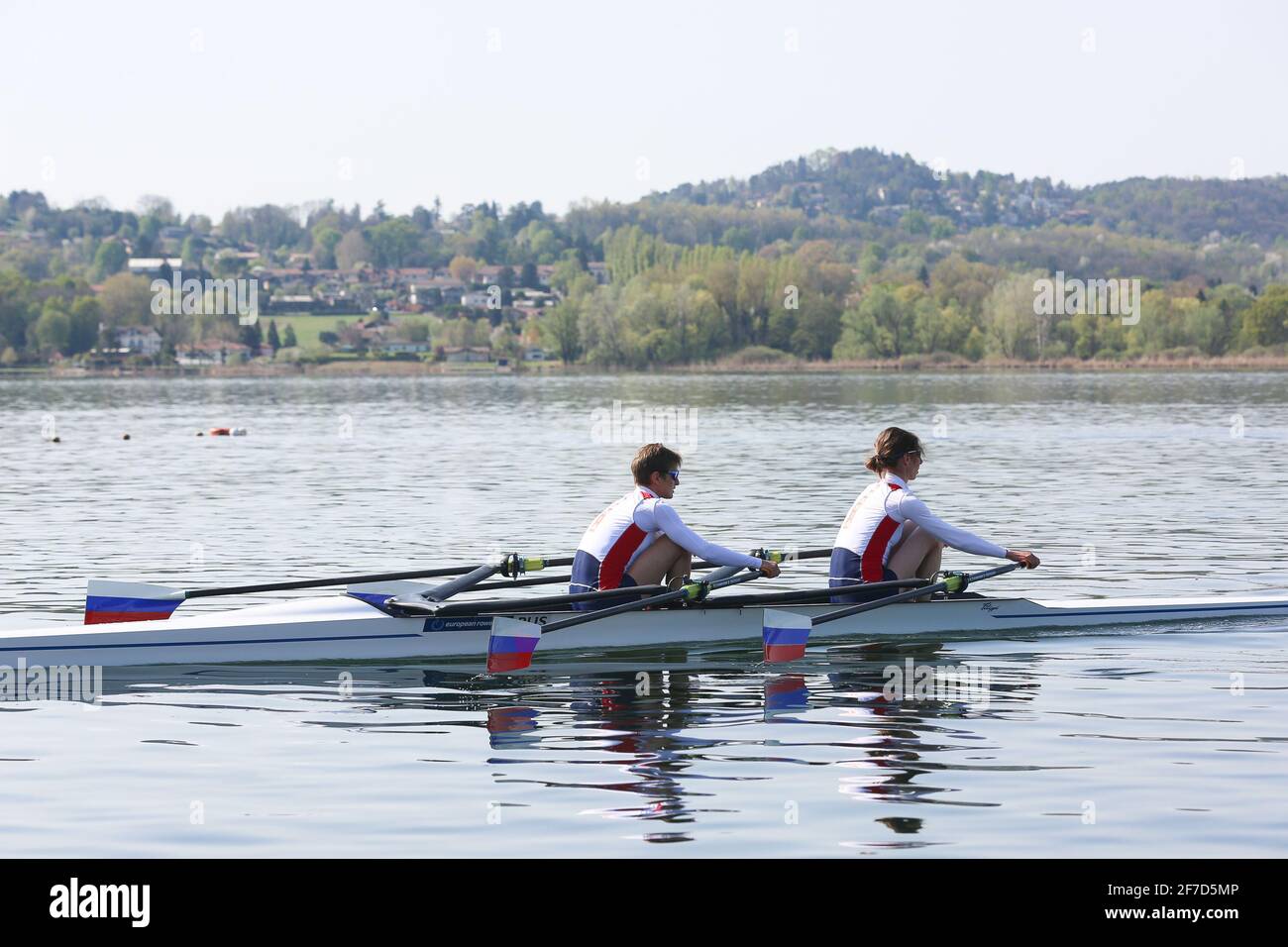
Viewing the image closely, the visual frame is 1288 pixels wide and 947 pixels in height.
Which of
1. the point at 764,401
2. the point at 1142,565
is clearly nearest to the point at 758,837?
the point at 1142,565

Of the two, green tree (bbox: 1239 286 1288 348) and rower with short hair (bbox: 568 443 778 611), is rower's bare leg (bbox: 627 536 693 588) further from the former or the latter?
green tree (bbox: 1239 286 1288 348)

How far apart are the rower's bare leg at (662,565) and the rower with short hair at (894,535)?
122cm

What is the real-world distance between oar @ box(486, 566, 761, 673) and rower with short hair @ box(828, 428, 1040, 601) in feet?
2.85

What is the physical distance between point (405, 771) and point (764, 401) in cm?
6575

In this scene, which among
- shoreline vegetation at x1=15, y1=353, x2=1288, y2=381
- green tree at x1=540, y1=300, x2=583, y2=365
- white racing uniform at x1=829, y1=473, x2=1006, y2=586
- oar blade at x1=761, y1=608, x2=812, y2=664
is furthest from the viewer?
green tree at x1=540, y1=300, x2=583, y2=365

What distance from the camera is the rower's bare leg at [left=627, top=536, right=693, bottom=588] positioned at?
1274 centimetres

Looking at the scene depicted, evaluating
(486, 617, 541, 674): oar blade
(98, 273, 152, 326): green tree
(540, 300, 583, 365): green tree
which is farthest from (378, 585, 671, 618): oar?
(98, 273, 152, 326): green tree

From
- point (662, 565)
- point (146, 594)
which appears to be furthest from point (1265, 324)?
point (146, 594)

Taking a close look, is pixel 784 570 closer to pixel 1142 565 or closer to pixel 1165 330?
pixel 1142 565

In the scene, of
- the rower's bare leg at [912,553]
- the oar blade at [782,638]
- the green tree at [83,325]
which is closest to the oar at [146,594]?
the oar blade at [782,638]

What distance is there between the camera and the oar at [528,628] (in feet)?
39.8

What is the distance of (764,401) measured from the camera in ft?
246
